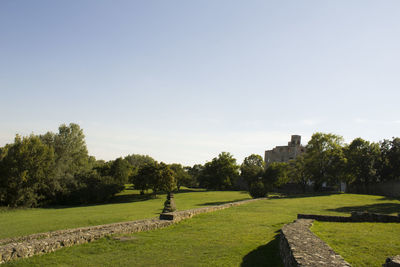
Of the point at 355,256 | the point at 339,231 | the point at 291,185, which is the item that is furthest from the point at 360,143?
the point at 355,256

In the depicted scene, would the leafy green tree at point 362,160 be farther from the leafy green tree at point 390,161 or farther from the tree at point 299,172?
the tree at point 299,172

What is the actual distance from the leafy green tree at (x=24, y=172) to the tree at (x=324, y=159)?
48781 mm

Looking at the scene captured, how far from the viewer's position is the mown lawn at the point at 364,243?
7.97 m

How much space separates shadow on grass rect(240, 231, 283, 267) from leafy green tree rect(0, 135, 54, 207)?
4731 centimetres

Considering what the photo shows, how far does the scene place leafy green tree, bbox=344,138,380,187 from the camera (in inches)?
2047

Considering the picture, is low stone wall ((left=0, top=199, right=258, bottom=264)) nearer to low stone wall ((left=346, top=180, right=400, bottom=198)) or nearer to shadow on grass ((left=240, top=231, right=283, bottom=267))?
shadow on grass ((left=240, top=231, right=283, bottom=267))

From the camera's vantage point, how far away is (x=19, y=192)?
45.5 meters

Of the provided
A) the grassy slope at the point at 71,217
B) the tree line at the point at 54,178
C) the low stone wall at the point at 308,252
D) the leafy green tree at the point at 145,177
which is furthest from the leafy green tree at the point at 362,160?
the low stone wall at the point at 308,252

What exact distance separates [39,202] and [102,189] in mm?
10962

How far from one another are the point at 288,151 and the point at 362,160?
170ft

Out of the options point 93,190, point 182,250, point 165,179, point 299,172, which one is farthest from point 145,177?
point 182,250

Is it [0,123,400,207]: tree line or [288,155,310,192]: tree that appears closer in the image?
[0,123,400,207]: tree line

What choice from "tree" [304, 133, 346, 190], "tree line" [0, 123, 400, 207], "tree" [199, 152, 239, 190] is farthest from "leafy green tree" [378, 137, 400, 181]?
"tree" [199, 152, 239, 190]

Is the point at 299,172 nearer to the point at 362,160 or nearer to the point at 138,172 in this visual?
the point at 362,160
